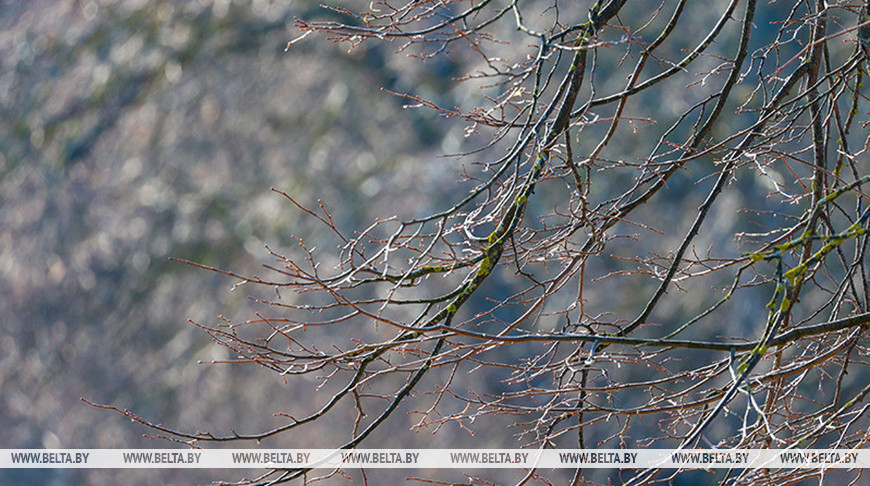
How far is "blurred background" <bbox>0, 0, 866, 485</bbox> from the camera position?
10445 mm

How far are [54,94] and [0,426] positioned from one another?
21.2ft

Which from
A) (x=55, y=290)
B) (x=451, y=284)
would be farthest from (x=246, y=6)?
(x=451, y=284)

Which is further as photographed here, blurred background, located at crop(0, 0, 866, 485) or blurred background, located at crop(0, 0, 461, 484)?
blurred background, located at crop(0, 0, 461, 484)

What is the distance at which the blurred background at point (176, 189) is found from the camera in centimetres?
1045

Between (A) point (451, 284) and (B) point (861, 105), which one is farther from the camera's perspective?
(A) point (451, 284)

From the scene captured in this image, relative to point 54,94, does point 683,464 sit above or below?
below

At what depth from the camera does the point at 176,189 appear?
1242 centimetres

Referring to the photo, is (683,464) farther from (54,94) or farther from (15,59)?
(15,59)

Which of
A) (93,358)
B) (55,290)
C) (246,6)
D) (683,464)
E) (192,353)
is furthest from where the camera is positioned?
(246,6)

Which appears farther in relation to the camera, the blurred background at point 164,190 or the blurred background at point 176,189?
the blurred background at point 164,190

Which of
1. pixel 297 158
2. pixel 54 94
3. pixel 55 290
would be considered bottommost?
pixel 55 290

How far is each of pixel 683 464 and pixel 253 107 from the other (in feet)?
36.9

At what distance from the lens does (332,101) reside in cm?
1226

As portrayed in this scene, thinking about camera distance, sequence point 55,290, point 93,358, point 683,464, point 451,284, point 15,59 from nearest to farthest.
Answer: point 683,464 < point 451,284 < point 93,358 < point 55,290 < point 15,59
